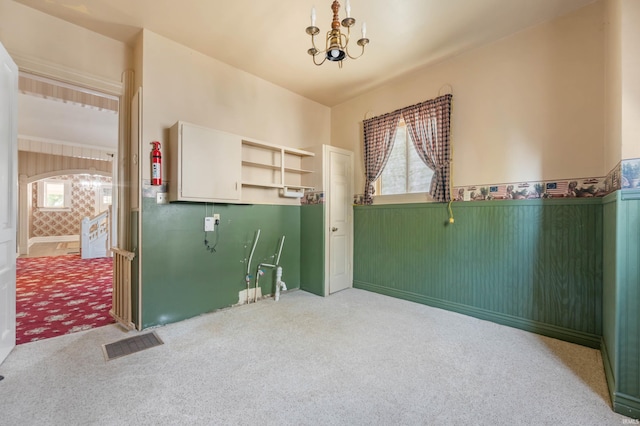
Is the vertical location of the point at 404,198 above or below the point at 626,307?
above

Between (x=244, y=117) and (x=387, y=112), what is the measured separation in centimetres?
194

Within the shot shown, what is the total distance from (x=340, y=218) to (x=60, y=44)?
139 inches

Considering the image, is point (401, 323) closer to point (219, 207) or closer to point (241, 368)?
point (241, 368)

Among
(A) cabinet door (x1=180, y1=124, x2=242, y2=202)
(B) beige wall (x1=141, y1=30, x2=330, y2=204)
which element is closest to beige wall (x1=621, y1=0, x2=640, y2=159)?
(A) cabinet door (x1=180, y1=124, x2=242, y2=202)

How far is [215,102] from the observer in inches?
134

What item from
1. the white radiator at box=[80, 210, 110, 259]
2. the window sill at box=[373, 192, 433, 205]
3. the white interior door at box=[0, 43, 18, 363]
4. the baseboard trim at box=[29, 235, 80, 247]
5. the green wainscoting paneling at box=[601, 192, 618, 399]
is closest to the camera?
the green wainscoting paneling at box=[601, 192, 618, 399]

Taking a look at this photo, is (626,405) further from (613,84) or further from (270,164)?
(270,164)

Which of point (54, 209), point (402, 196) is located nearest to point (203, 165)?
point (402, 196)

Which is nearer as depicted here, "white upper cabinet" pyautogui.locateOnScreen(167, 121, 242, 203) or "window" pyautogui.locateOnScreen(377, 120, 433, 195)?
"white upper cabinet" pyautogui.locateOnScreen(167, 121, 242, 203)

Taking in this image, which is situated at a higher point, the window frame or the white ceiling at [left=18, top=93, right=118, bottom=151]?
the white ceiling at [left=18, top=93, right=118, bottom=151]

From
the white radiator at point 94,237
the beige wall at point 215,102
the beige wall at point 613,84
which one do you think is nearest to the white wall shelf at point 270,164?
the beige wall at point 215,102

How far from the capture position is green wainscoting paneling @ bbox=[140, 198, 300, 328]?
2.83 metres

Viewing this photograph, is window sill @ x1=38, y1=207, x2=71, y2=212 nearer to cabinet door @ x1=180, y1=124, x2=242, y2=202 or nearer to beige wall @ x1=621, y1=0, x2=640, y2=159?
cabinet door @ x1=180, y1=124, x2=242, y2=202

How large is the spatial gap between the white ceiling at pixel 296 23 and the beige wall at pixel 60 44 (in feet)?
0.27
